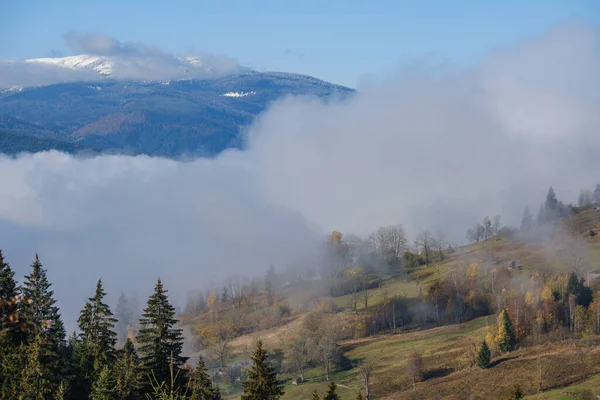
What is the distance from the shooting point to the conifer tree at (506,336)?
109 metres

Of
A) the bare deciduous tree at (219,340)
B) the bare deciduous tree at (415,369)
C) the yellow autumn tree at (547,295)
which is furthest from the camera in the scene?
the bare deciduous tree at (219,340)

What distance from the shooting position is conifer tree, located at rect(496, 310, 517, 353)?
10906 centimetres

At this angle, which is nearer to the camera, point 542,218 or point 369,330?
point 369,330

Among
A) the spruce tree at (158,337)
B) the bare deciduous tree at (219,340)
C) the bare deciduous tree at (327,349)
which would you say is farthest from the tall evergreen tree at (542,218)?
the spruce tree at (158,337)

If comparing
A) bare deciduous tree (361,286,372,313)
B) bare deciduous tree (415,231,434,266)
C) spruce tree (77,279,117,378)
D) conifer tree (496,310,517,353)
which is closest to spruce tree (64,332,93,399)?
spruce tree (77,279,117,378)

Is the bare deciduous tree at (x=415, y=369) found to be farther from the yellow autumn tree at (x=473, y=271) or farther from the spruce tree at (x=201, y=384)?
the spruce tree at (x=201, y=384)

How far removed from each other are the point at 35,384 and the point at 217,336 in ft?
346

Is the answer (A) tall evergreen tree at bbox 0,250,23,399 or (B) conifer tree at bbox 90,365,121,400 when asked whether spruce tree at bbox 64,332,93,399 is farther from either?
(B) conifer tree at bbox 90,365,121,400

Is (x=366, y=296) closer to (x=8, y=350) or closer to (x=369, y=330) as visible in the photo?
(x=369, y=330)

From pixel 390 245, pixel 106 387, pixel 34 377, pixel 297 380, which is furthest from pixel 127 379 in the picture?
pixel 390 245

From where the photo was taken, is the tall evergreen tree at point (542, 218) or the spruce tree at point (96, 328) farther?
the tall evergreen tree at point (542, 218)

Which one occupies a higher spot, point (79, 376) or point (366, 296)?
point (366, 296)

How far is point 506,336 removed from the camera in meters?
109

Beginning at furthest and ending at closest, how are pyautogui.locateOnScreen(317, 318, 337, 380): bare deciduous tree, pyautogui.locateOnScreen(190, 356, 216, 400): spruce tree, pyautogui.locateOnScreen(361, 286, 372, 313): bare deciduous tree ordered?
pyautogui.locateOnScreen(361, 286, 372, 313): bare deciduous tree → pyautogui.locateOnScreen(317, 318, 337, 380): bare deciduous tree → pyautogui.locateOnScreen(190, 356, 216, 400): spruce tree
